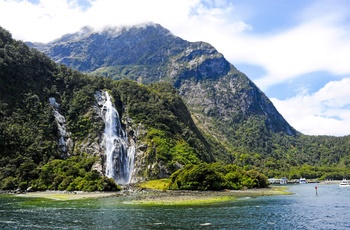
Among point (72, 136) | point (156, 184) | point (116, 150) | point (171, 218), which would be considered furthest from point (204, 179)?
point (72, 136)

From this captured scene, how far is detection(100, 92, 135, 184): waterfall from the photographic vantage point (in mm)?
153200

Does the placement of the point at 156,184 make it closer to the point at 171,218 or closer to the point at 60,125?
the point at 60,125

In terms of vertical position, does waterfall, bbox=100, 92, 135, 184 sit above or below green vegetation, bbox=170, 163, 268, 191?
Result: above

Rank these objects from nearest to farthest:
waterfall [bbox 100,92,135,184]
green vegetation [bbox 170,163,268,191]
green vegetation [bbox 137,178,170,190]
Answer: green vegetation [bbox 170,163,268,191], green vegetation [bbox 137,178,170,190], waterfall [bbox 100,92,135,184]

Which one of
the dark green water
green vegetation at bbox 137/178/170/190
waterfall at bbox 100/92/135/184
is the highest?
waterfall at bbox 100/92/135/184

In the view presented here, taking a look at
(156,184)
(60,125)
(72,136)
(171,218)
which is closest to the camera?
(171,218)

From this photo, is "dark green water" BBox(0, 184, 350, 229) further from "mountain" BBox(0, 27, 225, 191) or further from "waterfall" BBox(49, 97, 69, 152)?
"waterfall" BBox(49, 97, 69, 152)

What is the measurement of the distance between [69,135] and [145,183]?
167 feet

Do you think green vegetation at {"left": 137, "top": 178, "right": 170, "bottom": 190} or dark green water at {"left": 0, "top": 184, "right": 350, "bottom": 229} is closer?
dark green water at {"left": 0, "top": 184, "right": 350, "bottom": 229}

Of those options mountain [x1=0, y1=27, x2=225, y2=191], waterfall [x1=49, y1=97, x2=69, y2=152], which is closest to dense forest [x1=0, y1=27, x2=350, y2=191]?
mountain [x1=0, y1=27, x2=225, y2=191]

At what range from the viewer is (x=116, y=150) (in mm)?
158375

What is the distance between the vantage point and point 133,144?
168m

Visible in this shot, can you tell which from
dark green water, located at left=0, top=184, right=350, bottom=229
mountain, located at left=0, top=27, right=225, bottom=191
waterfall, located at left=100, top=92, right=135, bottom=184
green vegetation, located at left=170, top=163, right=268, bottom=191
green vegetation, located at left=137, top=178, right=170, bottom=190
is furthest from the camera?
waterfall, located at left=100, top=92, right=135, bottom=184

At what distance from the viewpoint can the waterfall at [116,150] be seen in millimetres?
153200
